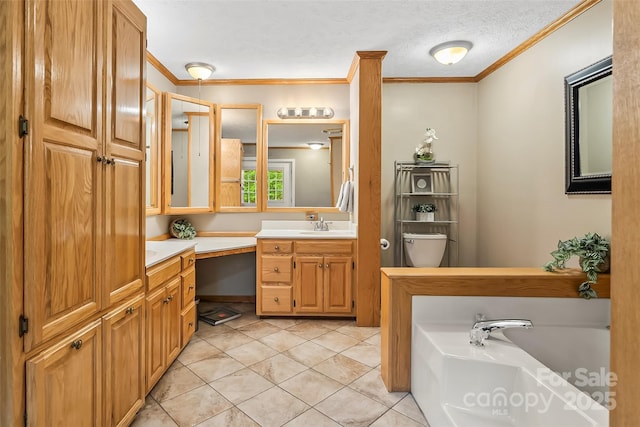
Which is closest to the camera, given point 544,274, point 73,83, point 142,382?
point 73,83

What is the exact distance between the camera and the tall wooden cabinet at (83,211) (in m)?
1.06

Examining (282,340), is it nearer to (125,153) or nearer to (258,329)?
(258,329)

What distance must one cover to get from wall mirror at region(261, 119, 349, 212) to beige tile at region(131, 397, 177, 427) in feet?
7.37

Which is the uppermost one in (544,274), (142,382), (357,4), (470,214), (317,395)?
(357,4)

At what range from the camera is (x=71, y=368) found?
1.24 meters

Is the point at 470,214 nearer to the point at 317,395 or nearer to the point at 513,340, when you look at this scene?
the point at 513,340

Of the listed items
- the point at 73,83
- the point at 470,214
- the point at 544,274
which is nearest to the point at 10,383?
the point at 73,83

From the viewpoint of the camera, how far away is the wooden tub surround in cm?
191

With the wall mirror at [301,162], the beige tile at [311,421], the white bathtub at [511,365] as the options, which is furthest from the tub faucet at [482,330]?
the wall mirror at [301,162]

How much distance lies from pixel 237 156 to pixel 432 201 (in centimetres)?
230

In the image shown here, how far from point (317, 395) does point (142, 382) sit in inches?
39.3

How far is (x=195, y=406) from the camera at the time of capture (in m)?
1.88

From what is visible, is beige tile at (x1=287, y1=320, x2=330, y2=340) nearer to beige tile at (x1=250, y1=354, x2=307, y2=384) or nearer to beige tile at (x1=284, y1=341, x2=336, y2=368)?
beige tile at (x1=284, y1=341, x2=336, y2=368)

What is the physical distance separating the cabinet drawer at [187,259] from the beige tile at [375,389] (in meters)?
1.48
